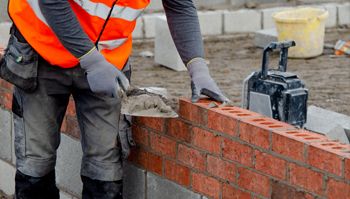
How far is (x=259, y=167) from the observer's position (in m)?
2.20

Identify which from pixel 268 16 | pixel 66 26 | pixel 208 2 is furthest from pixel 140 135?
pixel 268 16

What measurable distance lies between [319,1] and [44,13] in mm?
7703

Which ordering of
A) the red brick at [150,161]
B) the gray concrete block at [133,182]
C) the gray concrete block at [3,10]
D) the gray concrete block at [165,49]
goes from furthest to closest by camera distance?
the gray concrete block at [3,10] → the gray concrete block at [165,49] → the gray concrete block at [133,182] → the red brick at [150,161]

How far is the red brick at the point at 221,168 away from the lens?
2.32 metres

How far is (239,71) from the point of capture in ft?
21.9

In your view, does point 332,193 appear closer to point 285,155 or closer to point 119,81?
point 285,155

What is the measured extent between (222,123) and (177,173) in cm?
44

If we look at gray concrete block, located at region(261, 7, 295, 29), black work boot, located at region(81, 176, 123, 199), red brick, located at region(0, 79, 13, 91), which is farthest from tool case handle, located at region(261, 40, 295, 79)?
gray concrete block, located at region(261, 7, 295, 29)

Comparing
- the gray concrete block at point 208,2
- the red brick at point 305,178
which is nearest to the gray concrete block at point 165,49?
the gray concrete block at point 208,2

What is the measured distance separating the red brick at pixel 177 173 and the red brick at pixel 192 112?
269mm

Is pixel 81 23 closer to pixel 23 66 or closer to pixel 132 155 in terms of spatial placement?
pixel 23 66

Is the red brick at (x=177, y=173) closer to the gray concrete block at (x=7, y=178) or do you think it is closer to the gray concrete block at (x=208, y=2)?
the gray concrete block at (x=7, y=178)

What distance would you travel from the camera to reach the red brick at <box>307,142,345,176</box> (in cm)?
188

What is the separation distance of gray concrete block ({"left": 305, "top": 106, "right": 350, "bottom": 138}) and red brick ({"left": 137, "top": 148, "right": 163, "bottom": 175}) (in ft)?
4.15
